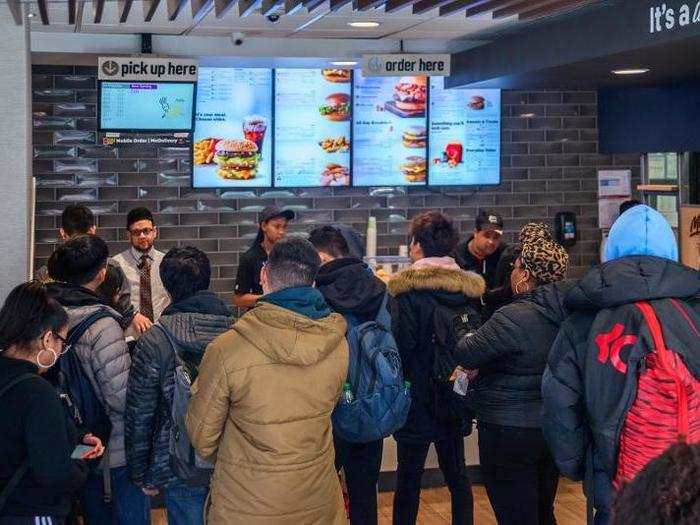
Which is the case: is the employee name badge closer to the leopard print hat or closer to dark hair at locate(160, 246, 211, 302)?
the leopard print hat

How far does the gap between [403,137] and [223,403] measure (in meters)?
6.14

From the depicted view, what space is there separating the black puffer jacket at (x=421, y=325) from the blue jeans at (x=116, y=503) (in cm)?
111

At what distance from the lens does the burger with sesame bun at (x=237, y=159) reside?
874 cm

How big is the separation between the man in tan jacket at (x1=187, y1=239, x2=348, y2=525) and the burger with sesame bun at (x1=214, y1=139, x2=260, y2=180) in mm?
5471

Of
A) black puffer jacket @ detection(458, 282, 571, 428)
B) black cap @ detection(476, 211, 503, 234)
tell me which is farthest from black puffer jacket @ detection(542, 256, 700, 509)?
black cap @ detection(476, 211, 503, 234)

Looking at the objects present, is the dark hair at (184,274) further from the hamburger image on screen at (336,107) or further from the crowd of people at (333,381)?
the hamburger image on screen at (336,107)

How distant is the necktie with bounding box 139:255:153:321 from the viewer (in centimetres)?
605

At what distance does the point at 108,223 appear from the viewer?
850 cm

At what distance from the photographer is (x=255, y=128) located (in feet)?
28.8

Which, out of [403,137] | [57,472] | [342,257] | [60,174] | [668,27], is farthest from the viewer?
[403,137]

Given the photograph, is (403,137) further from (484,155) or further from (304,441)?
(304,441)

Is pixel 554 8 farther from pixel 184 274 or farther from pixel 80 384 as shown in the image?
pixel 80 384

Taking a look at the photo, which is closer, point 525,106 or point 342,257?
point 342,257

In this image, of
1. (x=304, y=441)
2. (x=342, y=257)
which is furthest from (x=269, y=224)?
(x=304, y=441)
